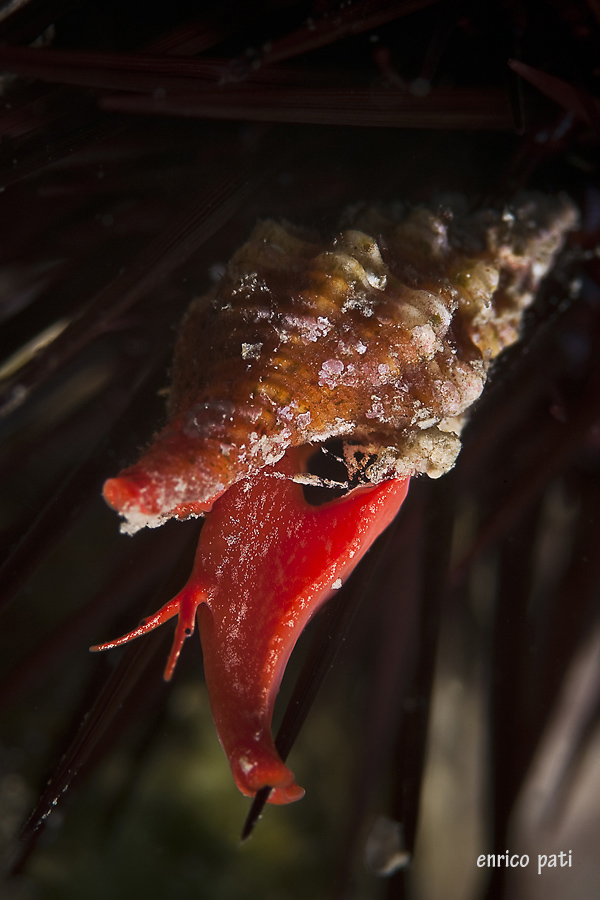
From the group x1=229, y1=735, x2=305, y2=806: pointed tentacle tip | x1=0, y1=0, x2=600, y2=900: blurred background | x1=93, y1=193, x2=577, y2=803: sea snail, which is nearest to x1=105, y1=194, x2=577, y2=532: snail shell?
x1=93, y1=193, x2=577, y2=803: sea snail

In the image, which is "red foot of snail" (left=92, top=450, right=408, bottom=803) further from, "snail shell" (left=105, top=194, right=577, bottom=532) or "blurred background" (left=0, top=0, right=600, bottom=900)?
"blurred background" (left=0, top=0, right=600, bottom=900)

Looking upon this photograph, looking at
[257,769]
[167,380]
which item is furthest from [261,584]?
[167,380]

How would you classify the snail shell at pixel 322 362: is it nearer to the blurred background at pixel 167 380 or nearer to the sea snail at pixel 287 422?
the sea snail at pixel 287 422

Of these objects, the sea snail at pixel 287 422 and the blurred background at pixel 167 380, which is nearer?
the sea snail at pixel 287 422

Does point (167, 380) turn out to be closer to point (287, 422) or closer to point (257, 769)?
point (287, 422)

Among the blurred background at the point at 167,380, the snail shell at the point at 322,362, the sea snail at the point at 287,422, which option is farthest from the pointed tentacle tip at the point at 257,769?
the snail shell at the point at 322,362

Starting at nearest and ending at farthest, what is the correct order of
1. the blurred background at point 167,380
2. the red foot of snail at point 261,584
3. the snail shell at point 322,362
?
the snail shell at point 322,362 < the red foot of snail at point 261,584 < the blurred background at point 167,380

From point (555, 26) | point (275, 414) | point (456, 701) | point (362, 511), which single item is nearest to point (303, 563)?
point (362, 511)
